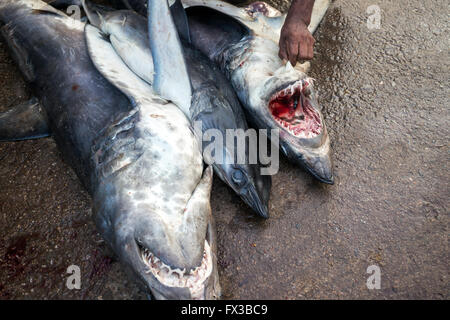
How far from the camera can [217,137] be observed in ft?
8.61

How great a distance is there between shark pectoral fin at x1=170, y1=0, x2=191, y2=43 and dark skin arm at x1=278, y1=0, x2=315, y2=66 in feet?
2.61

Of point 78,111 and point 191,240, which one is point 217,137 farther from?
point 78,111

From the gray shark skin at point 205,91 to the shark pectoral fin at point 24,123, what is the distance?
0.81 metres

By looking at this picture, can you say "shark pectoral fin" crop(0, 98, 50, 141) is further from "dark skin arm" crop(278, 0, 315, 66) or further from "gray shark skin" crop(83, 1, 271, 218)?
"dark skin arm" crop(278, 0, 315, 66)

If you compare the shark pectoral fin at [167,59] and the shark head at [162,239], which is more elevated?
the shark pectoral fin at [167,59]

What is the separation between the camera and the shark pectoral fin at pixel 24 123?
Answer: 302cm

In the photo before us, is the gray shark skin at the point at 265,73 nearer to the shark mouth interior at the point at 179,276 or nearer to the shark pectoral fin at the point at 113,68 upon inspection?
the shark pectoral fin at the point at 113,68

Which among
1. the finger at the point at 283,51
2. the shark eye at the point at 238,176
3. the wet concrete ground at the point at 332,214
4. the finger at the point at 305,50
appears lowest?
the wet concrete ground at the point at 332,214

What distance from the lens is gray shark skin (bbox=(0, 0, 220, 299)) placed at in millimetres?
2096

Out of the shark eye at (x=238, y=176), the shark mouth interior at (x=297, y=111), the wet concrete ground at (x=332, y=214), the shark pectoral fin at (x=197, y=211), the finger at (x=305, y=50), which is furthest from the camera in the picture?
the finger at (x=305, y=50)

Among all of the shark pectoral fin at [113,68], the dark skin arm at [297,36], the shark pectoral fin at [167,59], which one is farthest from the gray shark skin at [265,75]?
the shark pectoral fin at [113,68]

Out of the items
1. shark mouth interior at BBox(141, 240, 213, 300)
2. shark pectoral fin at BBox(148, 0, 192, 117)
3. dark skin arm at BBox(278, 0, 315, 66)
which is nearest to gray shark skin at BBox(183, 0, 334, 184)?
dark skin arm at BBox(278, 0, 315, 66)

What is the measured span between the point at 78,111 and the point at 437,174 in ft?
8.40
